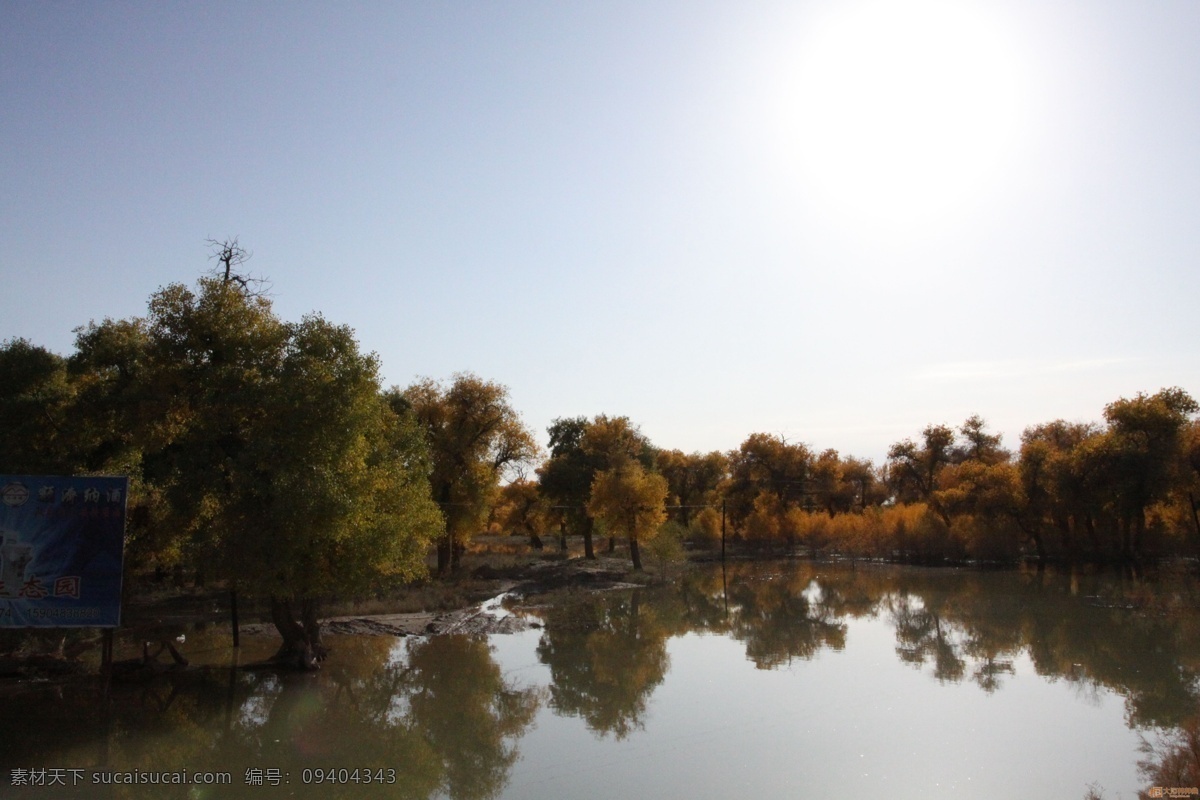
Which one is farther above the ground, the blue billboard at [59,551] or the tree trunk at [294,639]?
the blue billboard at [59,551]

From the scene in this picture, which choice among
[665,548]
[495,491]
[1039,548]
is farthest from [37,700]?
[1039,548]

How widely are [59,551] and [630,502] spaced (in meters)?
30.6

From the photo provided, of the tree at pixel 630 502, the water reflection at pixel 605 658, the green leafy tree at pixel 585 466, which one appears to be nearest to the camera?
the water reflection at pixel 605 658

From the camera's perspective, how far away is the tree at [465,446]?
123ft

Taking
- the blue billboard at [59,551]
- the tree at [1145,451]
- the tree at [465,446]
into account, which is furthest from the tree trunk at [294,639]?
the tree at [1145,451]

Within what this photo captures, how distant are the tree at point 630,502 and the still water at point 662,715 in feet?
52.4

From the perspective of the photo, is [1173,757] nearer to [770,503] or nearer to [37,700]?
[37,700]

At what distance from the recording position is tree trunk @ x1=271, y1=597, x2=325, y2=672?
1917 centimetres

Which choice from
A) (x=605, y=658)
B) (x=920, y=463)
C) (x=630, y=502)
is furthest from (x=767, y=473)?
(x=605, y=658)

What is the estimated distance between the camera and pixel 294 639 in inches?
763

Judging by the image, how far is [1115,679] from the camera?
56.3 ft

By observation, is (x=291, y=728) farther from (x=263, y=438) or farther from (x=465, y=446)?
(x=465, y=446)

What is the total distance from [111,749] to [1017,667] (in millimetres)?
18681

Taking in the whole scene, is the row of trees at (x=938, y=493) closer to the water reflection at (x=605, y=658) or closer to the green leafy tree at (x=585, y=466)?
the green leafy tree at (x=585, y=466)
